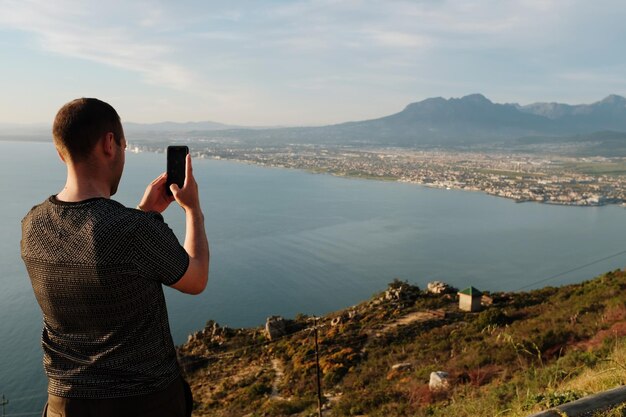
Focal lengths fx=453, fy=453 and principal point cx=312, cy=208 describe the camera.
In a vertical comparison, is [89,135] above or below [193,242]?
above

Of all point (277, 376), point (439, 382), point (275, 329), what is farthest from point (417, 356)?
point (275, 329)

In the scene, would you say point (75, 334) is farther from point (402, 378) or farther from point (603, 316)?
point (603, 316)

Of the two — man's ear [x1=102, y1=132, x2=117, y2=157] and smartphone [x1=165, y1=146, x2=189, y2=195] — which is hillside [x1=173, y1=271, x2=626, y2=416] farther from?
man's ear [x1=102, y1=132, x2=117, y2=157]

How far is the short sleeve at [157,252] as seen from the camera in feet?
3.30

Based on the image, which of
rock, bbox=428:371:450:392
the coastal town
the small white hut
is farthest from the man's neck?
the coastal town

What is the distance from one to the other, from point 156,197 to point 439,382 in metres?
7.43

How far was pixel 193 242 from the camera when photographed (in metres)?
1.15

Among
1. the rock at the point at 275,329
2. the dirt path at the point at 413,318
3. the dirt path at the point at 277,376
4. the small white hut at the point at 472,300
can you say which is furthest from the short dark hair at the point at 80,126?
the rock at the point at 275,329

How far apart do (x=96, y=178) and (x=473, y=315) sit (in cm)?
1561

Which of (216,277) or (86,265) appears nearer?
(86,265)

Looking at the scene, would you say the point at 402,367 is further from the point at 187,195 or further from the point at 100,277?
the point at 100,277

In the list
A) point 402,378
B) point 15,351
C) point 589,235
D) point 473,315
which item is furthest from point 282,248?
point 589,235

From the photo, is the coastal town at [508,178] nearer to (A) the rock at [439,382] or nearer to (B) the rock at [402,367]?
(B) the rock at [402,367]

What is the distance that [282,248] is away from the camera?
3703 cm
